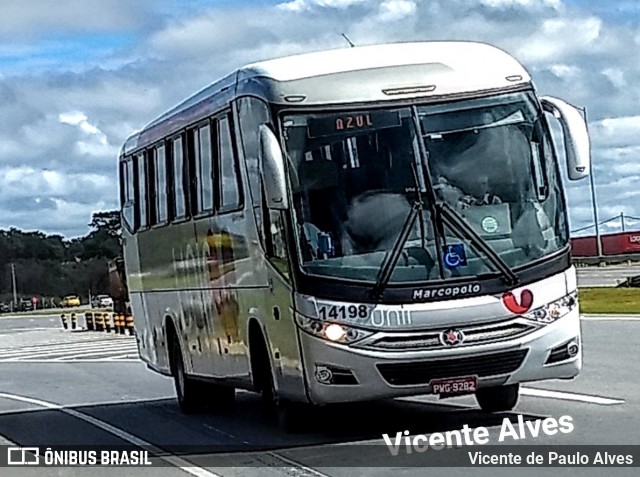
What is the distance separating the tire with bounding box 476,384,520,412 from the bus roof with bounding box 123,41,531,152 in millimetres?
3073

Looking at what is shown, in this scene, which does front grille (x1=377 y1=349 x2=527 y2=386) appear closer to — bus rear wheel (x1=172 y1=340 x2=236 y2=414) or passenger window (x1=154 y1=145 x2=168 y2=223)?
bus rear wheel (x1=172 y1=340 x2=236 y2=414)

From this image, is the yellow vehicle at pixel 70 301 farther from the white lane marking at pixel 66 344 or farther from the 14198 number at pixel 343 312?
the 14198 number at pixel 343 312

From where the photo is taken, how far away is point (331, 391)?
13.3 metres

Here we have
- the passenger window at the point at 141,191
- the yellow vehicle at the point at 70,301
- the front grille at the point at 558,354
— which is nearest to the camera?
the front grille at the point at 558,354

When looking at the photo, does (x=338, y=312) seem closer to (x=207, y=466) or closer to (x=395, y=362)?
(x=395, y=362)

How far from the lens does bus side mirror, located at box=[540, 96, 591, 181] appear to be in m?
13.5

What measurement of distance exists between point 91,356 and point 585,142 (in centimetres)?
2631

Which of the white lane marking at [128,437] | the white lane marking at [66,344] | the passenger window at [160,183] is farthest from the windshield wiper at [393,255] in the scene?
the white lane marking at [66,344]

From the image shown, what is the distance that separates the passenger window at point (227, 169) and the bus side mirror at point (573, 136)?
10.9ft

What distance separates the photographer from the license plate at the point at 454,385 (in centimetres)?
1316

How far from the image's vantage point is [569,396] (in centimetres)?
1605

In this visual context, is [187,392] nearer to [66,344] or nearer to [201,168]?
[201,168]

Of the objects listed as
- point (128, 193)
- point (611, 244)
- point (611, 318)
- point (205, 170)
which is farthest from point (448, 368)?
point (611, 244)

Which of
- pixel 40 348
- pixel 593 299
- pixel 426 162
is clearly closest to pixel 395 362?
pixel 426 162
